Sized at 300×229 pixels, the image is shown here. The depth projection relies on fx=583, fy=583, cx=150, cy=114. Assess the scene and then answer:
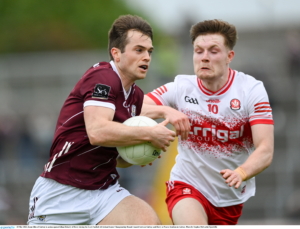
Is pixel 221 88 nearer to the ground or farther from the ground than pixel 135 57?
nearer to the ground

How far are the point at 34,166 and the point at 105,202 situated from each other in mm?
9705

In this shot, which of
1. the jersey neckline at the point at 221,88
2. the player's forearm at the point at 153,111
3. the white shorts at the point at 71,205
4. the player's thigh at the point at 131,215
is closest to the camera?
the player's thigh at the point at 131,215

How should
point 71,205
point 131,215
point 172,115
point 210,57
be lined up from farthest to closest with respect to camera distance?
point 210,57, point 172,115, point 71,205, point 131,215

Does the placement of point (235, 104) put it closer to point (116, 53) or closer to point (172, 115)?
point (172, 115)

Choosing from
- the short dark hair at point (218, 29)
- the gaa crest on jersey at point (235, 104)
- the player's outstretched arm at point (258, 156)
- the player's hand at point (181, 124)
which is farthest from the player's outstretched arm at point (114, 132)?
the short dark hair at point (218, 29)

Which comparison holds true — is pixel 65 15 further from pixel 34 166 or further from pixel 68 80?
pixel 34 166

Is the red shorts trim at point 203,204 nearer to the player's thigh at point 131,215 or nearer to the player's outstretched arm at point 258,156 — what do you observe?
the player's thigh at point 131,215

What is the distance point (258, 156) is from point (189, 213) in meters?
0.96

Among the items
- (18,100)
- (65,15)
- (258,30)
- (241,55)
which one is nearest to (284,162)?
(241,55)

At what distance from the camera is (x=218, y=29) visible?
6730 mm

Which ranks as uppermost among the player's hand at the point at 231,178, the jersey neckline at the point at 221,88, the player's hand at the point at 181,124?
the jersey neckline at the point at 221,88

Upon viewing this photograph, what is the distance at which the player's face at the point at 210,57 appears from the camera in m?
6.62

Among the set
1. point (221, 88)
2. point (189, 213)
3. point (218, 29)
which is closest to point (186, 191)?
point (189, 213)

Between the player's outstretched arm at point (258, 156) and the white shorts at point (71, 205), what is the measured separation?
4.19ft
